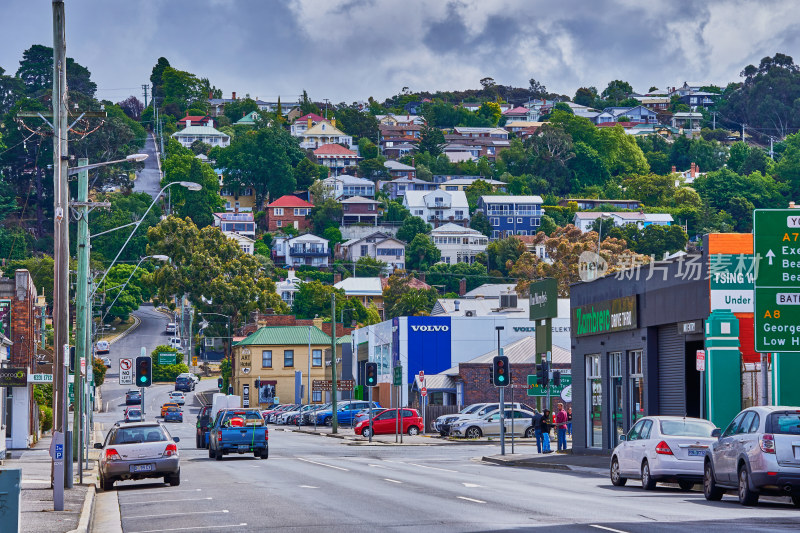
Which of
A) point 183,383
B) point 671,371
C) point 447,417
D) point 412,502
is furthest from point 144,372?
point 183,383

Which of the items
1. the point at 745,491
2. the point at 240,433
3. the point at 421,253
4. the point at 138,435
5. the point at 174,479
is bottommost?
the point at 174,479

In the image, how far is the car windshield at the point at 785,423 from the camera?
68.5 feet

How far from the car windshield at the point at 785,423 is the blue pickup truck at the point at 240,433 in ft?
72.7

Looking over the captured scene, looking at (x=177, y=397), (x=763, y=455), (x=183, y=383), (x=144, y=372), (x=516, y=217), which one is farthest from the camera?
(x=516, y=217)

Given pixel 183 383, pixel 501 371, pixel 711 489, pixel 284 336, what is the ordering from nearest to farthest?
pixel 711 489
pixel 501 371
pixel 284 336
pixel 183 383

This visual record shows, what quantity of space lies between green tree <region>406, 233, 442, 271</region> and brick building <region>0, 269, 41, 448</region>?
4925 inches

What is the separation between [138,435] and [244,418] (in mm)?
11398

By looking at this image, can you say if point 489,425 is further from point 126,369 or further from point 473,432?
point 126,369

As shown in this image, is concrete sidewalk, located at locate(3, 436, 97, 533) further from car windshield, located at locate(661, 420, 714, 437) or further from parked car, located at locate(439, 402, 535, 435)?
parked car, located at locate(439, 402, 535, 435)

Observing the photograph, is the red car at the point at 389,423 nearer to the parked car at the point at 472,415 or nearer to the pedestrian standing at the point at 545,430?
the parked car at the point at 472,415

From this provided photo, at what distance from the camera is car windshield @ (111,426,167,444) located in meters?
29.1

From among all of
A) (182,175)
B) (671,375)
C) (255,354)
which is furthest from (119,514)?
(182,175)

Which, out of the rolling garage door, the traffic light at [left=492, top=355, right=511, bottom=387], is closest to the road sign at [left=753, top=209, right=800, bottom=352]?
the rolling garage door

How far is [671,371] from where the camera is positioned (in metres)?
35.0
